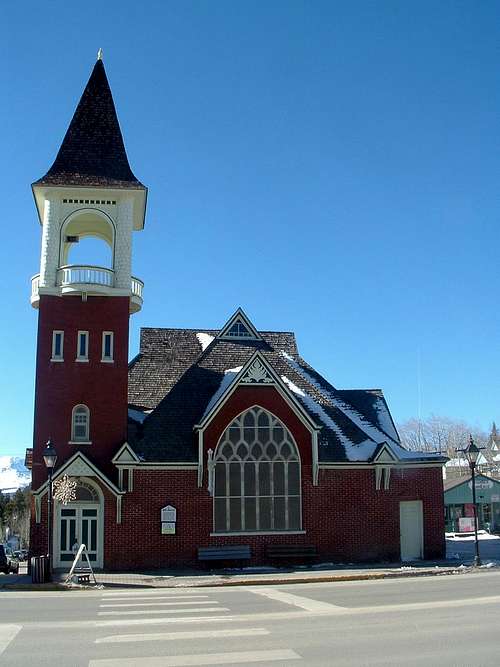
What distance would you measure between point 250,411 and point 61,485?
758 cm

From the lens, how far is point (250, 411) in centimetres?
2948

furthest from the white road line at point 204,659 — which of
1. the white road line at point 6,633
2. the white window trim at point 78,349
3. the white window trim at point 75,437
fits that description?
the white window trim at point 78,349

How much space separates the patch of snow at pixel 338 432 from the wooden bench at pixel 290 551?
12.6 feet

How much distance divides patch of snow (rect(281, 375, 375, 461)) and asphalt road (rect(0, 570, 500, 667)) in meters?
10.7

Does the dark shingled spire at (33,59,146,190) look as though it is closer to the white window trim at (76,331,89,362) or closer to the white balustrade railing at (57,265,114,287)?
the white balustrade railing at (57,265,114,287)

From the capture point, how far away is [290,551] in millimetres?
28641

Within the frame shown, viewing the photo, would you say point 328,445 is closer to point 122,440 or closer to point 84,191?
point 122,440

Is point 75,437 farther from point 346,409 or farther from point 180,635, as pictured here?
point 180,635

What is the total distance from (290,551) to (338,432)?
5.35m

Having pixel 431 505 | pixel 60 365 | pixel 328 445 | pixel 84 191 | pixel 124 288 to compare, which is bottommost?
pixel 431 505

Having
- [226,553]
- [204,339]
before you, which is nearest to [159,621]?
[226,553]

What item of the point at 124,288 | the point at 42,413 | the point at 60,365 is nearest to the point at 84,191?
the point at 124,288

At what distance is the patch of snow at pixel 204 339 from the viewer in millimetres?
34531

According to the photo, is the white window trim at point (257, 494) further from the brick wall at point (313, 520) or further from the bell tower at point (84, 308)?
the bell tower at point (84, 308)
